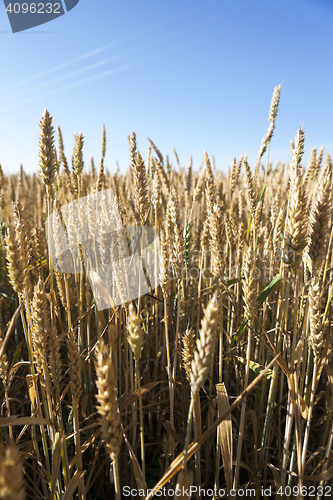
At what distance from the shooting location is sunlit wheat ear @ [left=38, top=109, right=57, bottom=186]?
0.97 meters

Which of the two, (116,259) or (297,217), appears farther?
(116,259)

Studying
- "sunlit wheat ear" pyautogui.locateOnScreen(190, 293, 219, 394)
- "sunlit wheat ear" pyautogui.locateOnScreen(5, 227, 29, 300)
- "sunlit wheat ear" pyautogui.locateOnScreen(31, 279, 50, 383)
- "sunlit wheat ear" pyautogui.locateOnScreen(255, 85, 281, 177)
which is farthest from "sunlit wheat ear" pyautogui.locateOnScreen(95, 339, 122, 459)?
"sunlit wheat ear" pyautogui.locateOnScreen(255, 85, 281, 177)

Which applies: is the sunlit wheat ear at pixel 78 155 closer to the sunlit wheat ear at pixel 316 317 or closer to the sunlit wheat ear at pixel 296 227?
the sunlit wheat ear at pixel 296 227

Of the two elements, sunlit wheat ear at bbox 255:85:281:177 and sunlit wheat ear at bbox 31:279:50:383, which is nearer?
sunlit wheat ear at bbox 31:279:50:383

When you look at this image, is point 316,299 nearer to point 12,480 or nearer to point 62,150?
point 12,480

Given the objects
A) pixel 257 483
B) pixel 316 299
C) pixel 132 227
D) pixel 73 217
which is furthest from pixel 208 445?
pixel 132 227

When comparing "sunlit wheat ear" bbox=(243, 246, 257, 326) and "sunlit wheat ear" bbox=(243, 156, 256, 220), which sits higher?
"sunlit wheat ear" bbox=(243, 156, 256, 220)

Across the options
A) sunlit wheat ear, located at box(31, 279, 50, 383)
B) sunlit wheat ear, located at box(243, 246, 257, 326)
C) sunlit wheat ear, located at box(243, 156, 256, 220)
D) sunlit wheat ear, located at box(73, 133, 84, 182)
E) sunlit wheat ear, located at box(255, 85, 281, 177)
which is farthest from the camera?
sunlit wheat ear, located at box(255, 85, 281, 177)

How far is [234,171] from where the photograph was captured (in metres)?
2.10

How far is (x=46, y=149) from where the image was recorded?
967mm

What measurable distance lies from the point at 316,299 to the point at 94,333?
53.8 inches

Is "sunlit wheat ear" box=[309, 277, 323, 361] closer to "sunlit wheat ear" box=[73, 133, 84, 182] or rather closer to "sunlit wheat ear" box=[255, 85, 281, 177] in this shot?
"sunlit wheat ear" box=[255, 85, 281, 177]

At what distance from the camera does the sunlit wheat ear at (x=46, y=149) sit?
3.17 feet

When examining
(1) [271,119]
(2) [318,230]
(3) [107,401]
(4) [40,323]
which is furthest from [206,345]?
(1) [271,119]
